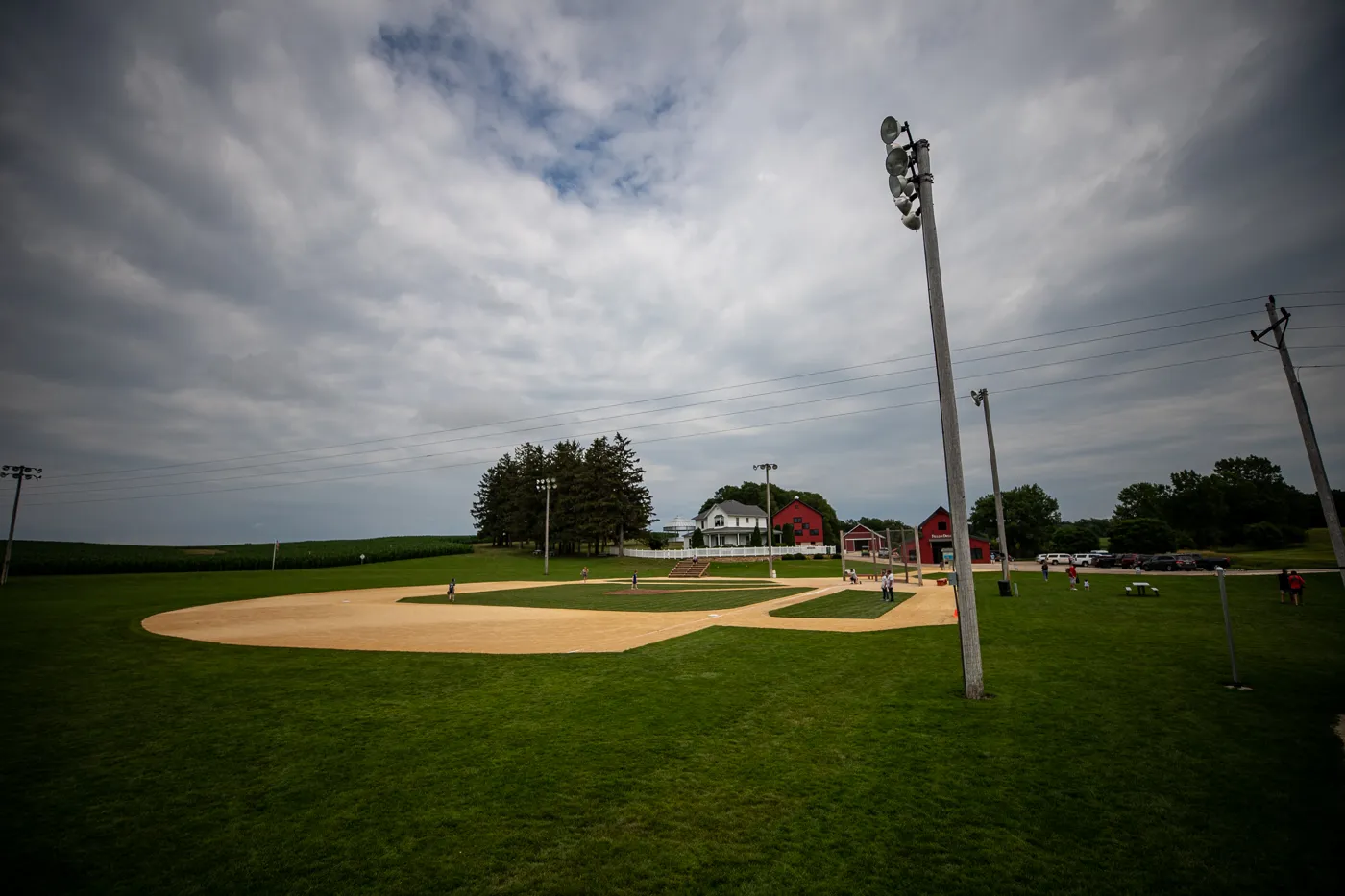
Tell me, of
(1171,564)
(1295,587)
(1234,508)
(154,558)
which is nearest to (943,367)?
(1295,587)

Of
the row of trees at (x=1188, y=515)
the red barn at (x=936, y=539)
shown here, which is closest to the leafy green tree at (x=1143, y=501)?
the row of trees at (x=1188, y=515)

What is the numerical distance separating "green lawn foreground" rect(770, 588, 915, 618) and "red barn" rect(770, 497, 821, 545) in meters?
59.3

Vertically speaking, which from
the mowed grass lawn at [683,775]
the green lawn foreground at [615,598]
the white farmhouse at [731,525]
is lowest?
the green lawn foreground at [615,598]

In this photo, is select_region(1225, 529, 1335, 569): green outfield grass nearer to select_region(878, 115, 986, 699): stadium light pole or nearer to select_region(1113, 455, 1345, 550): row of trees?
select_region(1113, 455, 1345, 550): row of trees

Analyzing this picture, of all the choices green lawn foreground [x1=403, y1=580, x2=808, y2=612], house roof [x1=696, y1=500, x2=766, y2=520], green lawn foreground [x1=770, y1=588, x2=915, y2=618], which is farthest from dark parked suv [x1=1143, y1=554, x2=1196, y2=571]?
house roof [x1=696, y1=500, x2=766, y2=520]

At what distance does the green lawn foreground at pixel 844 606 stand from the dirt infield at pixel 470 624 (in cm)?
89

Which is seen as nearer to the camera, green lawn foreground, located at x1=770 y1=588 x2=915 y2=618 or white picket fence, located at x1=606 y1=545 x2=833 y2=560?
green lawn foreground, located at x1=770 y1=588 x2=915 y2=618

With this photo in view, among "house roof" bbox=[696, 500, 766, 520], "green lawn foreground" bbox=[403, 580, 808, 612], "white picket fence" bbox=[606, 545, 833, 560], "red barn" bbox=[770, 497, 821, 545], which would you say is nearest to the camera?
"green lawn foreground" bbox=[403, 580, 808, 612]

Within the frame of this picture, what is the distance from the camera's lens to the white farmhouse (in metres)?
100

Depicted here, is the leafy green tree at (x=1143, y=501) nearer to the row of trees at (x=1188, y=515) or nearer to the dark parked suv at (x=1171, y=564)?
the row of trees at (x=1188, y=515)

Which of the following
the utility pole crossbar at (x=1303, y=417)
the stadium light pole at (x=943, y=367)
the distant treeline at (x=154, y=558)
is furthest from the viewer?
the distant treeline at (x=154, y=558)

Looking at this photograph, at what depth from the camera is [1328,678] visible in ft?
39.4

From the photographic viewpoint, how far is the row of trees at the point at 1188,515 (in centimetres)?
7888

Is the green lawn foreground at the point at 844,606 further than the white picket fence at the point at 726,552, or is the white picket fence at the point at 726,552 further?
the white picket fence at the point at 726,552
